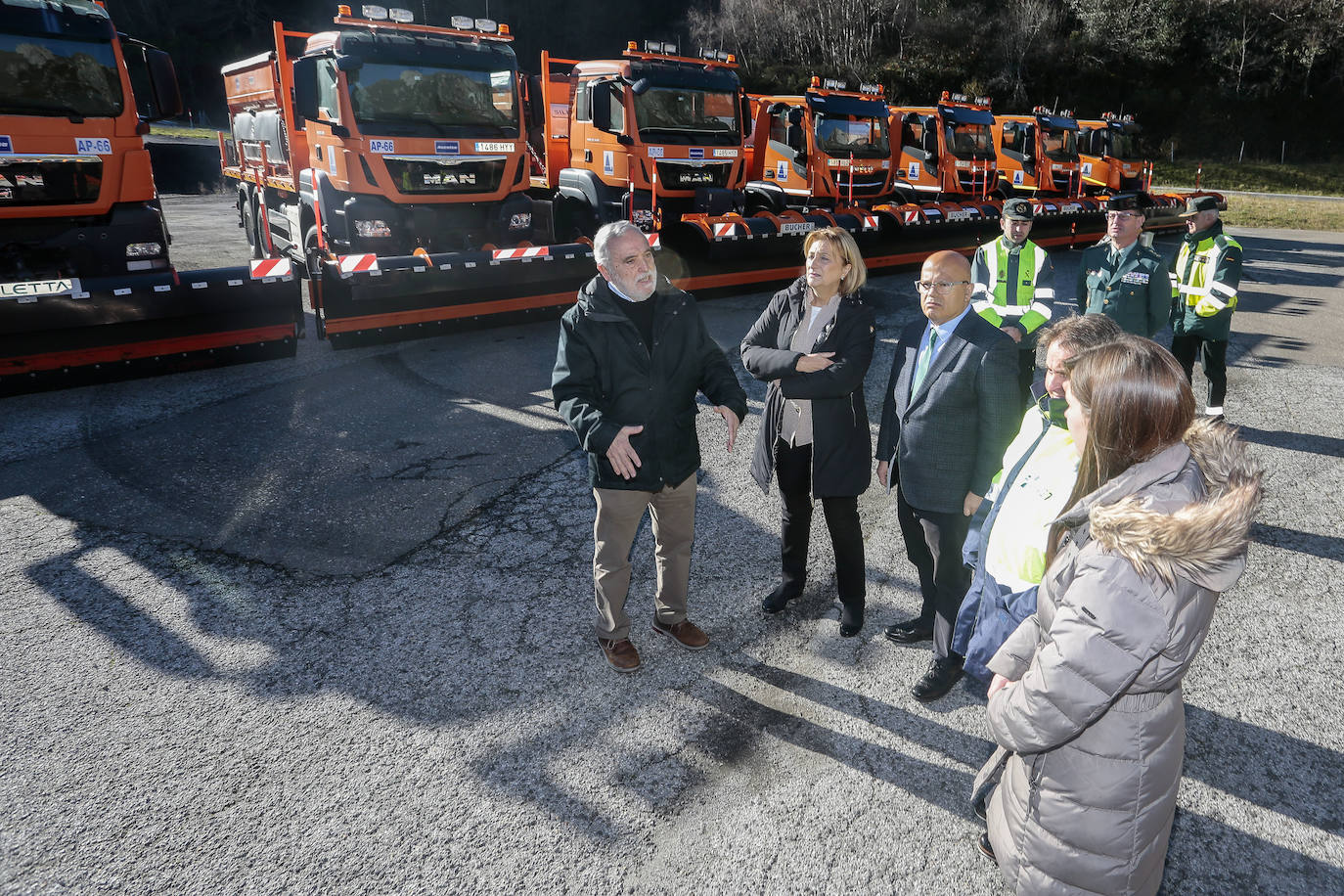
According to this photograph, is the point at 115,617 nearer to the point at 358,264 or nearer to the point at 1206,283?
the point at 358,264

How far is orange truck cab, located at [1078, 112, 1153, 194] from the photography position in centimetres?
1933

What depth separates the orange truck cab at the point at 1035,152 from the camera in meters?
18.7

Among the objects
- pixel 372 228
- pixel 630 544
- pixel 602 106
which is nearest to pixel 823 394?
pixel 630 544

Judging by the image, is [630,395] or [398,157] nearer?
[630,395]

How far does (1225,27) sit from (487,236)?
45.5 meters

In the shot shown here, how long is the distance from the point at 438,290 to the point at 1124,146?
18337 millimetres

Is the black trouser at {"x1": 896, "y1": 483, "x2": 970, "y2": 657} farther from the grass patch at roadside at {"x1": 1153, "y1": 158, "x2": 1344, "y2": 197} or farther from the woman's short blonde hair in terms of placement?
the grass patch at roadside at {"x1": 1153, "y1": 158, "x2": 1344, "y2": 197}

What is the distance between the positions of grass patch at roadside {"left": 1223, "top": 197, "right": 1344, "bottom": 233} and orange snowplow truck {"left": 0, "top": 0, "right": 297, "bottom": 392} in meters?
22.7

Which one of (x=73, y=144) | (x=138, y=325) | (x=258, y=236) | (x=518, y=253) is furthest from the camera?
(x=258, y=236)

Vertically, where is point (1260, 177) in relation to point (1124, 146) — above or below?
below

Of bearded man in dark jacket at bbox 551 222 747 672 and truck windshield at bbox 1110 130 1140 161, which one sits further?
truck windshield at bbox 1110 130 1140 161

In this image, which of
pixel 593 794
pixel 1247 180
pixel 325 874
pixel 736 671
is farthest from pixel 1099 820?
pixel 1247 180

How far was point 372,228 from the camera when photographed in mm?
9242

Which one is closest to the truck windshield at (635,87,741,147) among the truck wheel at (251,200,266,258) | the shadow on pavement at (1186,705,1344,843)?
the truck wheel at (251,200,266,258)
